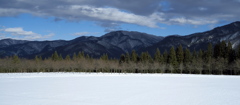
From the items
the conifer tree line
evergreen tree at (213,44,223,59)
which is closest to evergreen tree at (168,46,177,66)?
the conifer tree line

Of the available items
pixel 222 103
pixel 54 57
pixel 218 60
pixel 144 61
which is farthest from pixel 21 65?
pixel 222 103

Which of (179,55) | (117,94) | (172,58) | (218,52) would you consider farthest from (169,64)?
(117,94)

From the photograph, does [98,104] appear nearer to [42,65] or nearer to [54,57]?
[42,65]

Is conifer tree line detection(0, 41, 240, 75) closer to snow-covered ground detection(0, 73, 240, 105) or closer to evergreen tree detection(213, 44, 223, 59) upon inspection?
evergreen tree detection(213, 44, 223, 59)

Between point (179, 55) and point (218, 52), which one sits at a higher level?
point (218, 52)

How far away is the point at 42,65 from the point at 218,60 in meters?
74.9

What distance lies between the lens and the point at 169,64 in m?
88.9

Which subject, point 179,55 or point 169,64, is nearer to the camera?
point 169,64

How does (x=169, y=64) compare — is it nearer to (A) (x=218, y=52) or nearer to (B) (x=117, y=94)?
(A) (x=218, y=52)

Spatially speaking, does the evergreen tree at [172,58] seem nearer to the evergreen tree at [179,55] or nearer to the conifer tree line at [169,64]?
the conifer tree line at [169,64]

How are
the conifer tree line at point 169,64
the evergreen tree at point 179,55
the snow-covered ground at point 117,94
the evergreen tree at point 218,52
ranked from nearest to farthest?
1. the snow-covered ground at point 117,94
2. the conifer tree line at point 169,64
3. the evergreen tree at point 218,52
4. the evergreen tree at point 179,55

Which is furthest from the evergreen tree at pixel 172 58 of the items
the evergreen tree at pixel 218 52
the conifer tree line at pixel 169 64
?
the evergreen tree at pixel 218 52

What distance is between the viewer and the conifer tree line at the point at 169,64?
266 ft

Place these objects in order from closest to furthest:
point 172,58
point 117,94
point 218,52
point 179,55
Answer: point 117,94 < point 218,52 < point 172,58 < point 179,55
